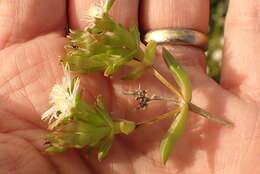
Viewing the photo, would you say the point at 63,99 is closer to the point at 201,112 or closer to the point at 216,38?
the point at 201,112

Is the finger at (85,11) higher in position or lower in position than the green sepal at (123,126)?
higher

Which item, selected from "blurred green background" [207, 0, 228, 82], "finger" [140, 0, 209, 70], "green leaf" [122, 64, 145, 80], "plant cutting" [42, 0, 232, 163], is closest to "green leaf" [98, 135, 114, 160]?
"plant cutting" [42, 0, 232, 163]

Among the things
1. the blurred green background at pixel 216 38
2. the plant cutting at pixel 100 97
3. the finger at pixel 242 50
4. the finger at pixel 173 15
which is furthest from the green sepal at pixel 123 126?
the blurred green background at pixel 216 38

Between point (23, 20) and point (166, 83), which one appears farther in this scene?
point (23, 20)

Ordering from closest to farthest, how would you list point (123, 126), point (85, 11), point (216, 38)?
1. point (123, 126)
2. point (85, 11)
3. point (216, 38)

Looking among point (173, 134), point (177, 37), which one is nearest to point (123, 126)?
point (173, 134)

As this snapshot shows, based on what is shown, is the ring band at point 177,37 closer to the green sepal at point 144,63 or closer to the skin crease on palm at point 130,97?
the skin crease on palm at point 130,97
